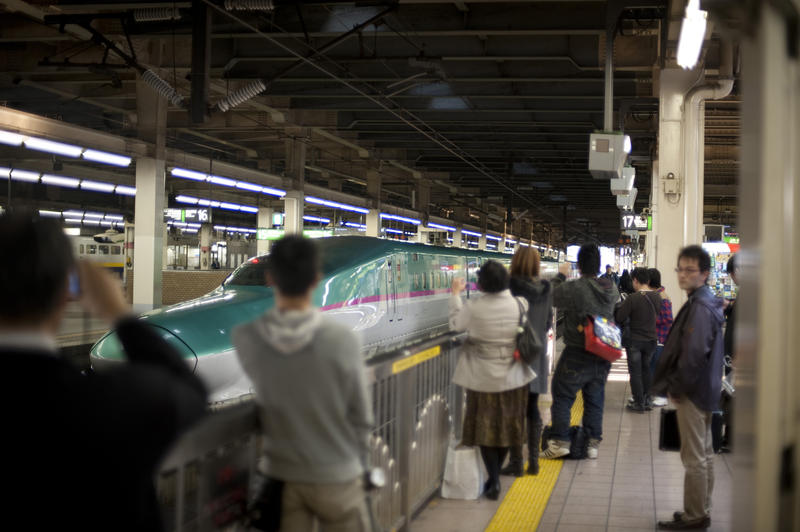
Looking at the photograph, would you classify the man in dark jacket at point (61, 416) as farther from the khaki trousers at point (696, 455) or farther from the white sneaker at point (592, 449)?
the white sneaker at point (592, 449)

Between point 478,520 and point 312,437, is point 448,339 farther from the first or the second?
point 312,437

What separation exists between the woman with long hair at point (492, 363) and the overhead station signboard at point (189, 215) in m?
20.8

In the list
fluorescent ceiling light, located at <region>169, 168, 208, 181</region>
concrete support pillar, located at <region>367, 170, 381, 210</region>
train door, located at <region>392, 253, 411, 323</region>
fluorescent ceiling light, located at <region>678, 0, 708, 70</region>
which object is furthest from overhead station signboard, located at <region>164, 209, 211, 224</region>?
fluorescent ceiling light, located at <region>678, 0, 708, 70</region>

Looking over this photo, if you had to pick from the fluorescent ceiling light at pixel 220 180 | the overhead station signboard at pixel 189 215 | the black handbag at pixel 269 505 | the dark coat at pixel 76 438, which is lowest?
the black handbag at pixel 269 505

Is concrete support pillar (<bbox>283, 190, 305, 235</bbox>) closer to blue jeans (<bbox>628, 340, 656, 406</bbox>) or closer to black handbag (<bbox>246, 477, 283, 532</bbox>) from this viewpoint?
blue jeans (<bbox>628, 340, 656, 406</bbox>)

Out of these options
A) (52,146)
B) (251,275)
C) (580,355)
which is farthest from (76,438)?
(52,146)

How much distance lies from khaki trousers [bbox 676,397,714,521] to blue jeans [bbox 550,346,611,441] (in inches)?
67.9

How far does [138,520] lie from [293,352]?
0.88 m

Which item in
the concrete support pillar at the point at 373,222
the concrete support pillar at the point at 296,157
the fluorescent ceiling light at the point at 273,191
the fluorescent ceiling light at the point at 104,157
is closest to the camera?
the fluorescent ceiling light at the point at 104,157

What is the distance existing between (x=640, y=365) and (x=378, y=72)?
8.68 metres

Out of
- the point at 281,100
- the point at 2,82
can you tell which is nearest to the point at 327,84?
the point at 281,100

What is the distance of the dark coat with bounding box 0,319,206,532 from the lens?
171cm

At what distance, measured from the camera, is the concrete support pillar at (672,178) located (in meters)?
12.2

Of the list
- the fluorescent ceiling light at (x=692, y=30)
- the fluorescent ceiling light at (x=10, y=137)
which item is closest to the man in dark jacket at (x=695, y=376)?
the fluorescent ceiling light at (x=692, y=30)
